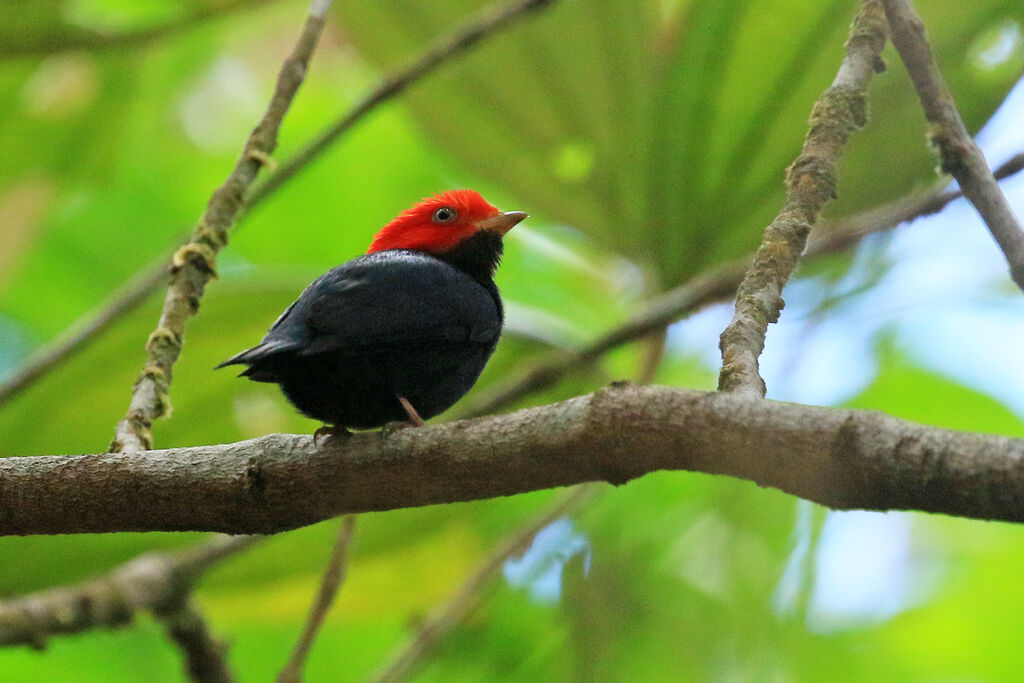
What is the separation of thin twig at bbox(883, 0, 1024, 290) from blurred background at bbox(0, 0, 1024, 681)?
52.1 inches

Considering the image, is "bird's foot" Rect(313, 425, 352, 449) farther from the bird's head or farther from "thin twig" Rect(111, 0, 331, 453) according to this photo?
the bird's head

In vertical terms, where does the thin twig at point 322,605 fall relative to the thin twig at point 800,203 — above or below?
below

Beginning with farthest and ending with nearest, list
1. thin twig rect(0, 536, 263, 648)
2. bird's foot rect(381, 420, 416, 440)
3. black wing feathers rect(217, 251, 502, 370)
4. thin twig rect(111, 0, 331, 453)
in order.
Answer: thin twig rect(0, 536, 263, 648) → thin twig rect(111, 0, 331, 453) → black wing feathers rect(217, 251, 502, 370) → bird's foot rect(381, 420, 416, 440)

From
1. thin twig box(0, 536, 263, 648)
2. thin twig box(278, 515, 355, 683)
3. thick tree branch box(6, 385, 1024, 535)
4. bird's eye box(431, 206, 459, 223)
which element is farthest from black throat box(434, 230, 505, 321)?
thick tree branch box(6, 385, 1024, 535)

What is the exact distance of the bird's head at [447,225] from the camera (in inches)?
150

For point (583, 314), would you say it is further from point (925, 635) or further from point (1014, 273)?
point (1014, 273)

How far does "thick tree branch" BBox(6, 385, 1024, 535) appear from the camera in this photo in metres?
1.56

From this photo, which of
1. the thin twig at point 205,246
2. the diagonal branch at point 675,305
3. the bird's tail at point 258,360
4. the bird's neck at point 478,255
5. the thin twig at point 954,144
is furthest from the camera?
the bird's neck at point 478,255

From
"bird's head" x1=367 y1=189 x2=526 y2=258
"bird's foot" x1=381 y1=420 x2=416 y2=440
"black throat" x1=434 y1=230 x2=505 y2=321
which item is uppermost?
"bird's head" x1=367 y1=189 x2=526 y2=258

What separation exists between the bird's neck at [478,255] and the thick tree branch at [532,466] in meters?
1.46

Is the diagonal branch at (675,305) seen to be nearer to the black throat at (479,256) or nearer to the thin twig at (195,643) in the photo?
the black throat at (479,256)

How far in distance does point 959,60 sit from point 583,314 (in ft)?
8.46

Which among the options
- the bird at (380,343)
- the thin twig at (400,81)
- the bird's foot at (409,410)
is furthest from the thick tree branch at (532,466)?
the thin twig at (400,81)

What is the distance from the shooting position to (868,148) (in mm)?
4219
